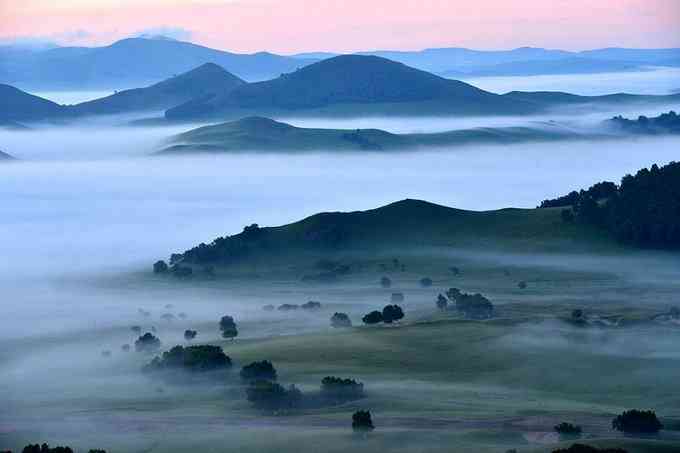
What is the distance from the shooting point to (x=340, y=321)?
84312 mm

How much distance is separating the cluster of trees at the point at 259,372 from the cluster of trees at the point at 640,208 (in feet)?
218

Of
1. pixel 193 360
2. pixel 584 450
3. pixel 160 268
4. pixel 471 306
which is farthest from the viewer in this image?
pixel 160 268

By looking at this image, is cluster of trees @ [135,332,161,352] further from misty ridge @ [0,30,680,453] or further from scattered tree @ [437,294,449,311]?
scattered tree @ [437,294,449,311]

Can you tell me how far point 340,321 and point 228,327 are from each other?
737cm

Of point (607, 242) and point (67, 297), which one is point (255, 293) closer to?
point (67, 297)

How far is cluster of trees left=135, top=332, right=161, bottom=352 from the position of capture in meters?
77.1

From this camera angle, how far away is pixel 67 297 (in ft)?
360

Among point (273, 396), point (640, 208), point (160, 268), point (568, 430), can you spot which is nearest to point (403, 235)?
point (640, 208)

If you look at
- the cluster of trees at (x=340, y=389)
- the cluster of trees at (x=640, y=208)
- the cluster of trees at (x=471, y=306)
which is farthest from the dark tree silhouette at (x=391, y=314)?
the cluster of trees at (x=640, y=208)

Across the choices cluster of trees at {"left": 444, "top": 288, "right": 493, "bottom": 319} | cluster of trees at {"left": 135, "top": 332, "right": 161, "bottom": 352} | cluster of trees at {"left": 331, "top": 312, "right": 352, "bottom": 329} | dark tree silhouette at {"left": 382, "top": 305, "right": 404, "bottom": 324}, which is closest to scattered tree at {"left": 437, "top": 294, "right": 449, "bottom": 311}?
cluster of trees at {"left": 444, "top": 288, "right": 493, "bottom": 319}

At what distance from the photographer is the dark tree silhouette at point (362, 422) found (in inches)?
1789

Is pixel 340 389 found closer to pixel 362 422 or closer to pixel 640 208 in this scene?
pixel 362 422

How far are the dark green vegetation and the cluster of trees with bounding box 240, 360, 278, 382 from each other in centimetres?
1843

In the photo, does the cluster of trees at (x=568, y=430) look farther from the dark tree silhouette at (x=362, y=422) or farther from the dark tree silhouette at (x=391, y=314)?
the dark tree silhouette at (x=391, y=314)
